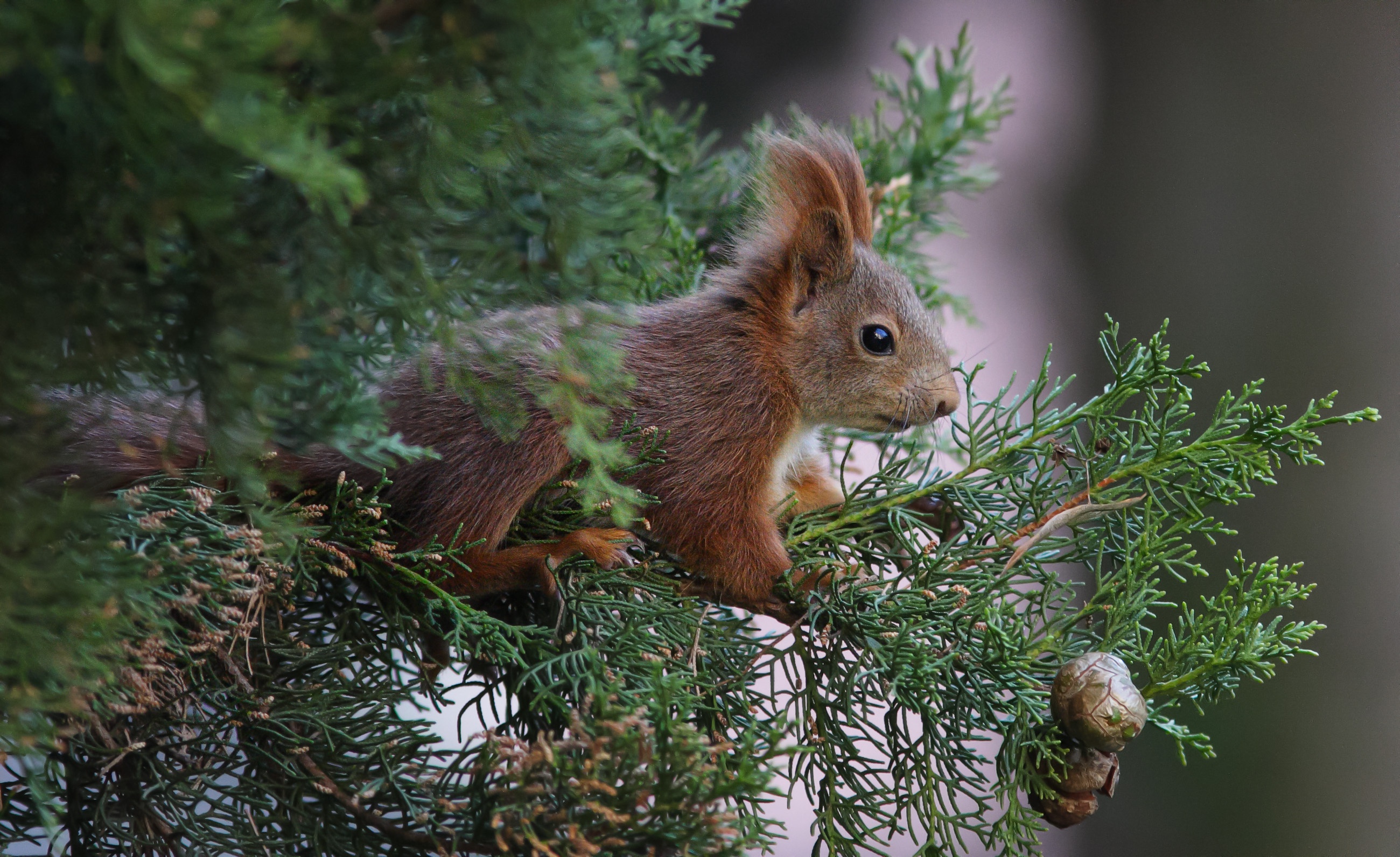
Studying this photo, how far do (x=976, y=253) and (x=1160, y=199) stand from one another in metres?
0.29

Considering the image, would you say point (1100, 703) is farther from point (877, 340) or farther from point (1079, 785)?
point (877, 340)

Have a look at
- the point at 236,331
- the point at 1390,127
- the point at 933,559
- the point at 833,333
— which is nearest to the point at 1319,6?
the point at 1390,127

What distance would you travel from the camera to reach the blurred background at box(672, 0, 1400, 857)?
4.85 feet

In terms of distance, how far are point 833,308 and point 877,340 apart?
4cm

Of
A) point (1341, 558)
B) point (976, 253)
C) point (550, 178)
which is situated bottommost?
point (550, 178)

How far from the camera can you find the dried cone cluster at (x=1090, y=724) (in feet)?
1.57

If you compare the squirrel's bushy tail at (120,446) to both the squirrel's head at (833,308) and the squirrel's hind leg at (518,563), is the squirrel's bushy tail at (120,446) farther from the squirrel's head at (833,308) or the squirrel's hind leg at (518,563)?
the squirrel's head at (833,308)

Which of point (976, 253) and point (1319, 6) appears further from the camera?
point (976, 253)

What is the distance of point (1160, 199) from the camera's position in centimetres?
167

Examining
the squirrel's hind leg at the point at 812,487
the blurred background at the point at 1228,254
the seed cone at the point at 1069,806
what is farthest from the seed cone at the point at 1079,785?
the blurred background at the point at 1228,254

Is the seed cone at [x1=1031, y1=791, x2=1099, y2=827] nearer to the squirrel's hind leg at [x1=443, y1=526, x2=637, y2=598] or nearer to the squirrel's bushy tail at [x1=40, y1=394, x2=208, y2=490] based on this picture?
the squirrel's hind leg at [x1=443, y1=526, x2=637, y2=598]

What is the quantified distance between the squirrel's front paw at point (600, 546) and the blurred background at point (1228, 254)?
0.88 metres

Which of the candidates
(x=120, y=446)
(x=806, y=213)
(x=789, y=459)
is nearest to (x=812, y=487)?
(x=789, y=459)

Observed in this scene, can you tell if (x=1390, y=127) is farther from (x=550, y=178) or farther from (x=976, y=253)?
(x=550, y=178)
